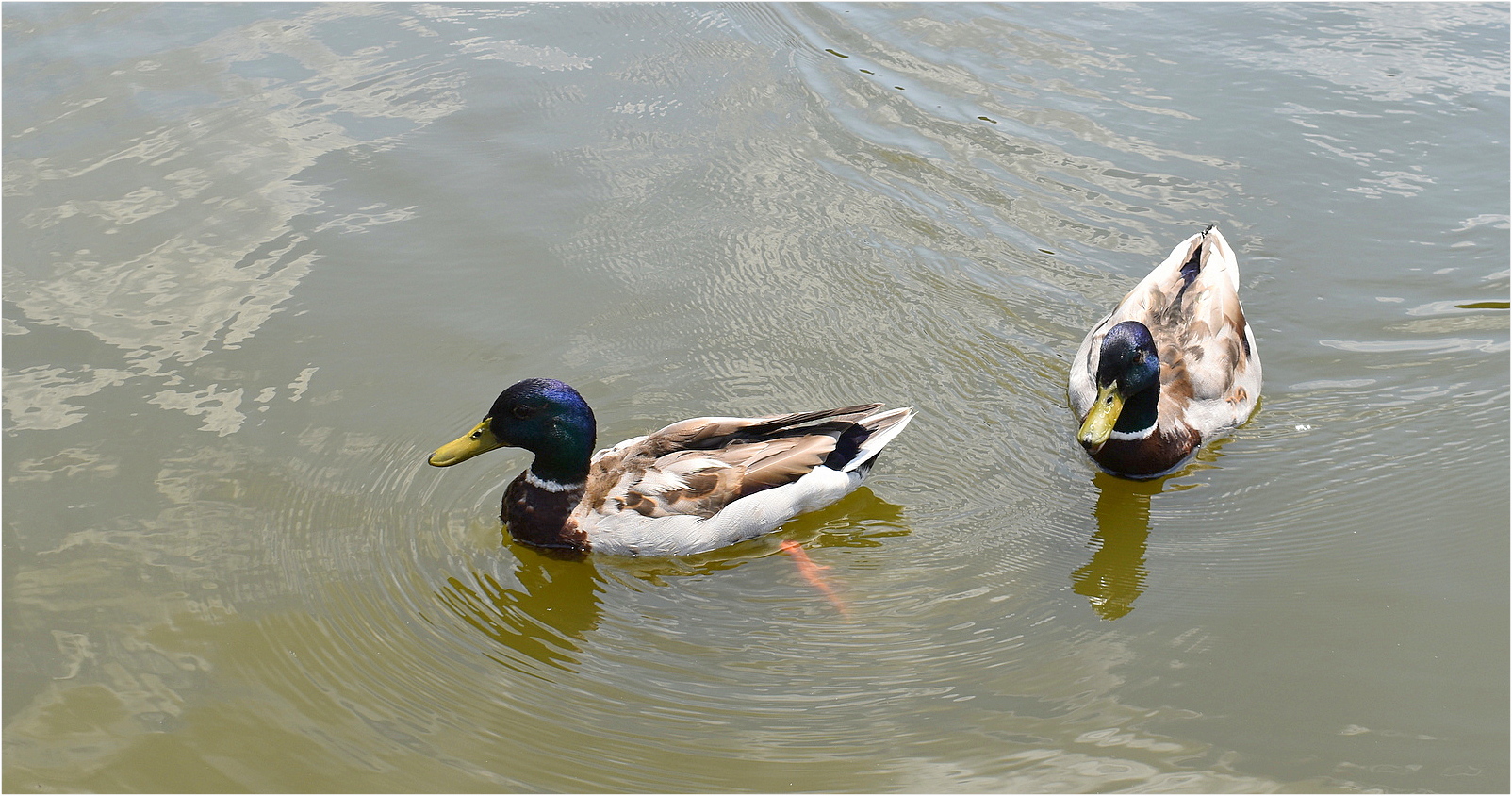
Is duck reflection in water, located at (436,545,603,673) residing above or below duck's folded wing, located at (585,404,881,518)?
below

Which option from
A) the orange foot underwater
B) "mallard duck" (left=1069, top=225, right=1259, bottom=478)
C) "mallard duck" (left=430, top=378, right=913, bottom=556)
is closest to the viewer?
the orange foot underwater

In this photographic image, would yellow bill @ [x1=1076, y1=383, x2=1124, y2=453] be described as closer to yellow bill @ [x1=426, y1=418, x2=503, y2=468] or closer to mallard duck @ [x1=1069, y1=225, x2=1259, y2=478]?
→ mallard duck @ [x1=1069, y1=225, x2=1259, y2=478]

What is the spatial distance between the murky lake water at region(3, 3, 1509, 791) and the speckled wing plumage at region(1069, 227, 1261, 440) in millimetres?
215

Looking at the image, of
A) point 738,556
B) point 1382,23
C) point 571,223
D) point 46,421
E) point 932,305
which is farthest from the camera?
point 1382,23

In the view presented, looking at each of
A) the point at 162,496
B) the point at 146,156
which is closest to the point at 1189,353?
the point at 162,496

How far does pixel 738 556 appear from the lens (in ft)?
19.8

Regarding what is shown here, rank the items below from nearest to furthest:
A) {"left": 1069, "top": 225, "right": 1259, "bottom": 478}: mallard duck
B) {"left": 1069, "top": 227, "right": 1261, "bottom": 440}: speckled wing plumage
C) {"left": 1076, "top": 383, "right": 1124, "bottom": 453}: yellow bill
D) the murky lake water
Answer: the murky lake water, {"left": 1076, "top": 383, "right": 1124, "bottom": 453}: yellow bill, {"left": 1069, "top": 225, "right": 1259, "bottom": 478}: mallard duck, {"left": 1069, "top": 227, "right": 1261, "bottom": 440}: speckled wing plumage

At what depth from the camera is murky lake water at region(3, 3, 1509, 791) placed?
5.06m

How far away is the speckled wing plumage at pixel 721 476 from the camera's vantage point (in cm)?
591

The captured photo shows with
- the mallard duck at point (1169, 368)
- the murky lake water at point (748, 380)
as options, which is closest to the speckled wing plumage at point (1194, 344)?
the mallard duck at point (1169, 368)

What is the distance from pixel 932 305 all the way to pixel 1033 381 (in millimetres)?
862

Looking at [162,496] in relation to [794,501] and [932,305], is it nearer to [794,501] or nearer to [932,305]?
[794,501]

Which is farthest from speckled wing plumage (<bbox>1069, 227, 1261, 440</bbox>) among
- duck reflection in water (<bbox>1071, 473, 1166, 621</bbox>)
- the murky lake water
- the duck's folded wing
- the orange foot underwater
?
the orange foot underwater

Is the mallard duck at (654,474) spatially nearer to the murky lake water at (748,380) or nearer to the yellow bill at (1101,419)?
the murky lake water at (748,380)
